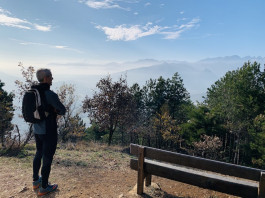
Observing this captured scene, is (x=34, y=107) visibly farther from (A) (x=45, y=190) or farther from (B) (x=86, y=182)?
(B) (x=86, y=182)

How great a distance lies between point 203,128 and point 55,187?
25.7 meters

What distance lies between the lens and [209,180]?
3623mm

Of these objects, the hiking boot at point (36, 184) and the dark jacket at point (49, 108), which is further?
the hiking boot at point (36, 184)

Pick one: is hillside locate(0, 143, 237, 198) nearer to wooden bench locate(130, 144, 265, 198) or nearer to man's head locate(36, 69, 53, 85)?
wooden bench locate(130, 144, 265, 198)

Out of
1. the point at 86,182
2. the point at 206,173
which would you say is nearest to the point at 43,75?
the point at 86,182

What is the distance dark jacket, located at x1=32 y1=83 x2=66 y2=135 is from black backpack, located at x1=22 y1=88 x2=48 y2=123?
0.22 ft

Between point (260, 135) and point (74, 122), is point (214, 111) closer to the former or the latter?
point (260, 135)

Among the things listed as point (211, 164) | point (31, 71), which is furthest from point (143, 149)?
point (31, 71)

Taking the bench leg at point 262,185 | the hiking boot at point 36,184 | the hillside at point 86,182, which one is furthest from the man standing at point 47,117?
the bench leg at point 262,185

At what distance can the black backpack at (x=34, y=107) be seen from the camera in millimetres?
3990

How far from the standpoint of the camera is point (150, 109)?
36.3m

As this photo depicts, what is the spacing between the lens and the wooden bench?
128 inches

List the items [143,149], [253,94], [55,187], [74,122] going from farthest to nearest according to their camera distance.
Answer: [253,94] → [74,122] → [55,187] → [143,149]

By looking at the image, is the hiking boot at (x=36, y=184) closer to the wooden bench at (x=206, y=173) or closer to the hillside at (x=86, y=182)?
the hillside at (x=86, y=182)
